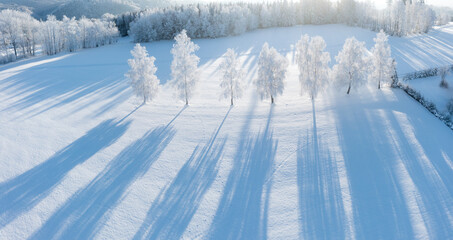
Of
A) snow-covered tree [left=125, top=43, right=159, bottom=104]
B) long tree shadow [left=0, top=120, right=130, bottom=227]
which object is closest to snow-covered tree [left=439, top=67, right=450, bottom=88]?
snow-covered tree [left=125, top=43, right=159, bottom=104]

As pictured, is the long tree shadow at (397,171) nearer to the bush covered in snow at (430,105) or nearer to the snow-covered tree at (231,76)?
the bush covered in snow at (430,105)

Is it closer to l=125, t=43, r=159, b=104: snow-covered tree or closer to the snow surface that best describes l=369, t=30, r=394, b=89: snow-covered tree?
the snow surface

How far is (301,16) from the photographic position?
114 metres

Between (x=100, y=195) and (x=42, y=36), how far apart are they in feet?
280

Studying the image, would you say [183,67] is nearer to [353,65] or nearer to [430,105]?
[353,65]

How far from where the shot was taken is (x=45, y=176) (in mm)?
21953

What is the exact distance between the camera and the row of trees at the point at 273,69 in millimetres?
36625

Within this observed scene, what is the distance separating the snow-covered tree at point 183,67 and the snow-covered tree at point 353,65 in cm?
2096

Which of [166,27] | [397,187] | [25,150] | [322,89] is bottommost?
[397,187]

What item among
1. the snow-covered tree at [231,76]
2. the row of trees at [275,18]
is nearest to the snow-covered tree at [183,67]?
the snow-covered tree at [231,76]

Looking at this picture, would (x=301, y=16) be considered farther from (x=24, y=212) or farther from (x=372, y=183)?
(x=24, y=212)

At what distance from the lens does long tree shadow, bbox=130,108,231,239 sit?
17080 millimetres

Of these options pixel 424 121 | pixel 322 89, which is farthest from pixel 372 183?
pixel 322 89

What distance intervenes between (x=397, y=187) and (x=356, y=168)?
10.6ft
